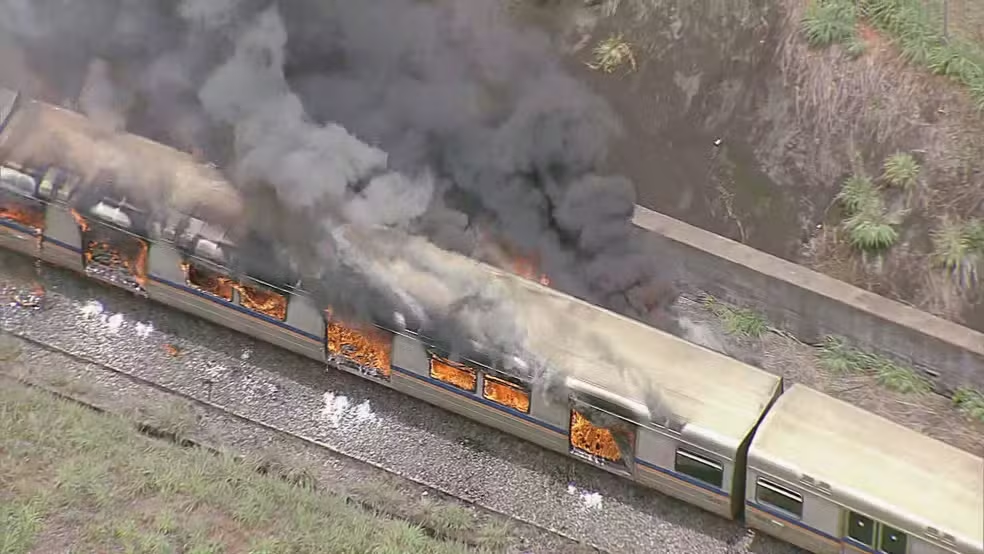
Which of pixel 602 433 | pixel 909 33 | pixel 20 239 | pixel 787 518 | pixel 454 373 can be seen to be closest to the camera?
pixel 787 518

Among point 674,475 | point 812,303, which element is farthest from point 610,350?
point 812,303

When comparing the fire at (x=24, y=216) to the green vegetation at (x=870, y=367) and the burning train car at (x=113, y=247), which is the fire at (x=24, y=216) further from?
the green vegetation at (x=870, y=367)

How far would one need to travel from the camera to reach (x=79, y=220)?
1396cm

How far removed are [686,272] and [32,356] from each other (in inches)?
314

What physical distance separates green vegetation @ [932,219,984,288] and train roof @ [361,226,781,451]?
3.25 meters

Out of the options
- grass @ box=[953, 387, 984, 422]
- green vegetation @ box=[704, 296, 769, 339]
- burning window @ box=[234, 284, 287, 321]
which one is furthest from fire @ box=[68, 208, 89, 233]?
grass @ box=[953, 387, 984, 422]

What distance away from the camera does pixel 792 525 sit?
38.5 feet

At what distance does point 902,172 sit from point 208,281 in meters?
8.41

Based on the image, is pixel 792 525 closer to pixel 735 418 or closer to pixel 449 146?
pixel 735 418

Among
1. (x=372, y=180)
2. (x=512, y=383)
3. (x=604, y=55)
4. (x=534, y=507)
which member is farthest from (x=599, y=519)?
(x=604, y=55)

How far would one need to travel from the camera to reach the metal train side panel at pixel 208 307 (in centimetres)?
1354

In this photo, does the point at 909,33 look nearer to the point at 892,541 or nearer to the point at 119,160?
the point at 892,541

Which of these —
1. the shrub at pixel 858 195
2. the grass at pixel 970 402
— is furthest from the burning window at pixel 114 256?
the grass at pixel 970 402

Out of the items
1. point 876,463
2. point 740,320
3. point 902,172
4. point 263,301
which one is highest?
point 902,172
